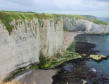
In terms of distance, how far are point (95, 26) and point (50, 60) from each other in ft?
266

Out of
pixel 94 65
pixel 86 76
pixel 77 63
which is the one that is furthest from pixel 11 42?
pixel 94 65

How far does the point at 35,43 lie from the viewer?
39.5m

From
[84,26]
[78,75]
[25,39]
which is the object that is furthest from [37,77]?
[84,26]

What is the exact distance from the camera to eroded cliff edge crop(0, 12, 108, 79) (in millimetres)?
28984

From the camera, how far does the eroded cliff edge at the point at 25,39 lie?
28984mm

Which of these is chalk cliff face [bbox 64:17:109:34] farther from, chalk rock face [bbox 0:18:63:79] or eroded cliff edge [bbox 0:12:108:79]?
chalk rock face [bbox 0:18:63:79]

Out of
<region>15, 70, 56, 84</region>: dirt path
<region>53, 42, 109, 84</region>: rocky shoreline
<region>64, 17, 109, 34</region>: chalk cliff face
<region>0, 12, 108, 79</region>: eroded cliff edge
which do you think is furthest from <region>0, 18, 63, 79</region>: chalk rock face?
<region>64, 17, 109, 34</region>: chalk cliff face

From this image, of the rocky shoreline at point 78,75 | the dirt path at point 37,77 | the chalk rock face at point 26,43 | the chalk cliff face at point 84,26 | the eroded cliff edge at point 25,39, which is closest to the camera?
the chalk rock face at point 26,43

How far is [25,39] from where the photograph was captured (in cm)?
3559

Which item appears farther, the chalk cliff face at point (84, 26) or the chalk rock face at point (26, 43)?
the chalk cliff face at point (84, 26)

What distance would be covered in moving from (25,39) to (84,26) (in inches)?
3460

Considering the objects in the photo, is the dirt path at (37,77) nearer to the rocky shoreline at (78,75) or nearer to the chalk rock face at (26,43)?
the rocky shoreline at (78,75)

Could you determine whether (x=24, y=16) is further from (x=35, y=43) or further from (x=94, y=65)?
(x=94, y=65)

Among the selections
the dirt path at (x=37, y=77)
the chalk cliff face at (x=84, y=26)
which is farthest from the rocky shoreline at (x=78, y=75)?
the chalk cliff face at (x=84, y=26)
